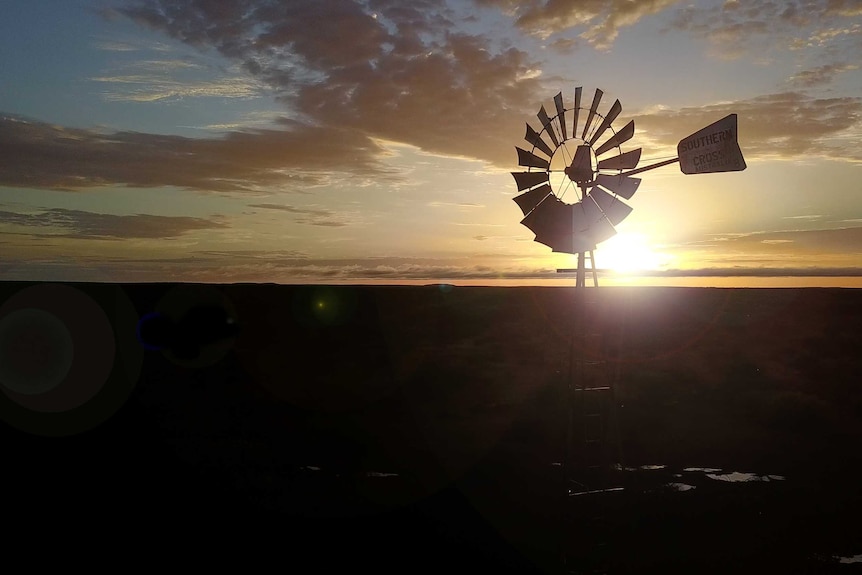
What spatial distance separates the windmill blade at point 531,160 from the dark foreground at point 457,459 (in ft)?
8.12

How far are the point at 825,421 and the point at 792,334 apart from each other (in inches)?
737

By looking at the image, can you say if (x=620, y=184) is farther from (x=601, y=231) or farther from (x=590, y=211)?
(x=601, y=231)

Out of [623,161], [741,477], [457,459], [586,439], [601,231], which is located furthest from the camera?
[457,459]

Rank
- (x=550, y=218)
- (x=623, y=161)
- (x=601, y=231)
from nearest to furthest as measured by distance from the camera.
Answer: (x=601, y=231) < (x=623, y=161) < (x=550, y=218)

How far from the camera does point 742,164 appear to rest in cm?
805

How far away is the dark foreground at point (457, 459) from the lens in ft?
38.8

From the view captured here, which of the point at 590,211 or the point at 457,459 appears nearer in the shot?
the point at 590,211

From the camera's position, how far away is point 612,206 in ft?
33.3

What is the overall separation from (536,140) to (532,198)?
1.04 metres

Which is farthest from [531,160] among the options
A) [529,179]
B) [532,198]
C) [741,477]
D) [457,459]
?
[741,477]

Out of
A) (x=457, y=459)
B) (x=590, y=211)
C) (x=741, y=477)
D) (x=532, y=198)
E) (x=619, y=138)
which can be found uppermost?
(x=619, y=138)

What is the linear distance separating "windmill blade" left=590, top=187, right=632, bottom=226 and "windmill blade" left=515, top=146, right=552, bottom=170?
102cm

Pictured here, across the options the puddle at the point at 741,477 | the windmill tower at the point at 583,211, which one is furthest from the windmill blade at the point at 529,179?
the puddle at the point at 741,477

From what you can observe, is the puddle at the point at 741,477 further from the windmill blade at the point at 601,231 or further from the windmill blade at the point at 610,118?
the windmill blade at the point at 610,118
